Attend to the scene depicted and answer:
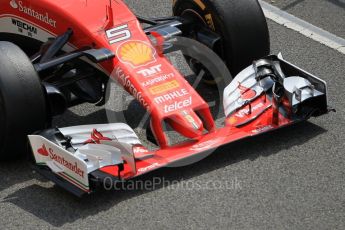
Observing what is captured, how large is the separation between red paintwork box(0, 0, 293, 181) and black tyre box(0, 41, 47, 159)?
0.63 metres

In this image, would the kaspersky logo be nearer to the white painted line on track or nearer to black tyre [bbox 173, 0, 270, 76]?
black tyre [bbox 173, 0, 270, 76]

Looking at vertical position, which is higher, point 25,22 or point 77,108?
point 25,22

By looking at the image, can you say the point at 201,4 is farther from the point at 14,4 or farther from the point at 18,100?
the point at 18,100

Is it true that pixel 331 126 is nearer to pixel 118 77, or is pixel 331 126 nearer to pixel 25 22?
pixel 118 77

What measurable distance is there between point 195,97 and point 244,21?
863 millimetres

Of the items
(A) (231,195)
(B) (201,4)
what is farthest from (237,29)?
(A) (231,195)

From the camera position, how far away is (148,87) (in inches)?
219

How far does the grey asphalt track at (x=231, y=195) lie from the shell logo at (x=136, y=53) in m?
0.78

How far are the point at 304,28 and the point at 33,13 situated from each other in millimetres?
2747

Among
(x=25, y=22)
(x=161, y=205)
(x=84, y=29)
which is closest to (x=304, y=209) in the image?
(x=161, y=205)

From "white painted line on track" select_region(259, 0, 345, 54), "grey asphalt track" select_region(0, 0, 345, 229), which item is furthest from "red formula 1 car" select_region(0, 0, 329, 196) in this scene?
"white painted line on track" select_region(259, 0, 345, 54)

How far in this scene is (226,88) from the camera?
5.91m

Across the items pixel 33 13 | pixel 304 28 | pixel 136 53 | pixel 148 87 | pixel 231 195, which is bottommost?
pixel 304 28

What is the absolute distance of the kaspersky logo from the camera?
6117mm
